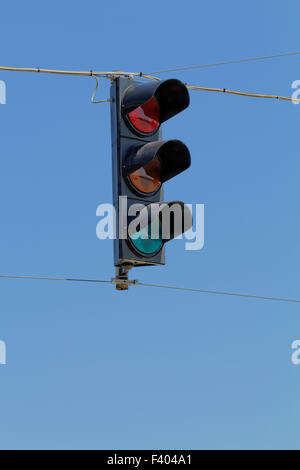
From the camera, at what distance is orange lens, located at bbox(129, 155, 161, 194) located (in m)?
5.95

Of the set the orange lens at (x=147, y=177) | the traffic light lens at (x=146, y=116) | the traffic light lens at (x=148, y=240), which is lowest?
the traffic light lens at (x=148, y=240)

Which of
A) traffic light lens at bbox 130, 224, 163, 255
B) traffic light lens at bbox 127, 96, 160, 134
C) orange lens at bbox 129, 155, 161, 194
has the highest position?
traffic light lens at bbox 127, 96, 160, 134

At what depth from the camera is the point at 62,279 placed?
6.90m

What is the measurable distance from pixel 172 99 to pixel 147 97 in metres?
0.31

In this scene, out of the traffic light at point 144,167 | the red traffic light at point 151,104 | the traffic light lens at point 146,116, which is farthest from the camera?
the traffic light lens at point 146,116

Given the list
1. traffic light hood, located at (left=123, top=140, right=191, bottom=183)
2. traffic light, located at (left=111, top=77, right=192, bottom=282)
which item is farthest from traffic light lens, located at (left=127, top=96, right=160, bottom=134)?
traffic light hood, located at (left=123, top=140, right=191, bottom=183)

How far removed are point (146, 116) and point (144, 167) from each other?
39 cm

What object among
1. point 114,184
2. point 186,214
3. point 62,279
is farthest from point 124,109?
point 62,279

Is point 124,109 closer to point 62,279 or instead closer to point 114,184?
point 114,184

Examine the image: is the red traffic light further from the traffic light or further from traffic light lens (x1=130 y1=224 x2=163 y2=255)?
traffic light lens (x1=130 y1=224 x2=163 y2=255)

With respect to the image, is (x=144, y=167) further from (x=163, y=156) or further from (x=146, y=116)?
(x=146, y=116)

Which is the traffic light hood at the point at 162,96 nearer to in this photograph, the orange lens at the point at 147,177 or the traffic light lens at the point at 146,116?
the traffic light lens at the point at 146,116

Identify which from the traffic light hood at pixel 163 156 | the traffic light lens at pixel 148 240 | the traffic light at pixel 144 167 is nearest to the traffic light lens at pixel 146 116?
the traffic light at pixel 144 167

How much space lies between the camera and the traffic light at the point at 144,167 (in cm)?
575
